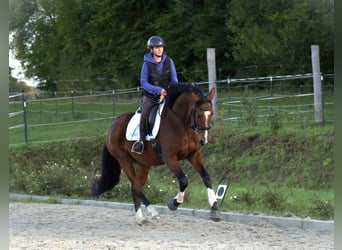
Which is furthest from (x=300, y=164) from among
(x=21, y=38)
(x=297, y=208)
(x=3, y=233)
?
(x=21, y=38)

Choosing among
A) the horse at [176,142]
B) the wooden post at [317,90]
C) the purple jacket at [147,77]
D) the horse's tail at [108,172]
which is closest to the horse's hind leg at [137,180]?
the horse at [176,142]

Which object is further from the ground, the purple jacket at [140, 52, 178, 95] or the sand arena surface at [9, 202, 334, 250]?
the purple jacket at [140, 52, 178, 95]

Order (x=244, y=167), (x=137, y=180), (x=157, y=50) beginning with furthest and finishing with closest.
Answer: (x=244, y=167)
(x=137, y=180)
(x=157, y=50)

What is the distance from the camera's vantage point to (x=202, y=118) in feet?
29.9

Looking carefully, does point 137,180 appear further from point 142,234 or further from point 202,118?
point 202,118

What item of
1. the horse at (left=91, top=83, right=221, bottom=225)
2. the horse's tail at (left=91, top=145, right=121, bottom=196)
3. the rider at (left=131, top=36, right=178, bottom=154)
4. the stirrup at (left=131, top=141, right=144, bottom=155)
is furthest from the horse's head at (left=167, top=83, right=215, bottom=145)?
the horse's tail at (left=91, top=145, right=121, bottom=196)

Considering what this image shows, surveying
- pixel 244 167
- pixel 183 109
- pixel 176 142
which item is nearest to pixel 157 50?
pixel 183 109

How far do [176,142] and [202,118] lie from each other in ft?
2.14

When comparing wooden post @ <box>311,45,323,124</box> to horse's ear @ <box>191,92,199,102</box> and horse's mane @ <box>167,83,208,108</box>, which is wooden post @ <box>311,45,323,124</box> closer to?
horse's mane @ <box>167,83,208,108</box>

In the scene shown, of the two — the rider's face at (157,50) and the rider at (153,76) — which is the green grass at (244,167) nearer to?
the rider at (153,76)

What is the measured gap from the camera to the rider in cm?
999

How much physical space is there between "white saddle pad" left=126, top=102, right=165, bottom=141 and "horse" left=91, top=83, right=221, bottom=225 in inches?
3.4

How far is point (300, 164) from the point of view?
14672 millimetres

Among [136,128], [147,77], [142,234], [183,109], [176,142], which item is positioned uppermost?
[147,77]
